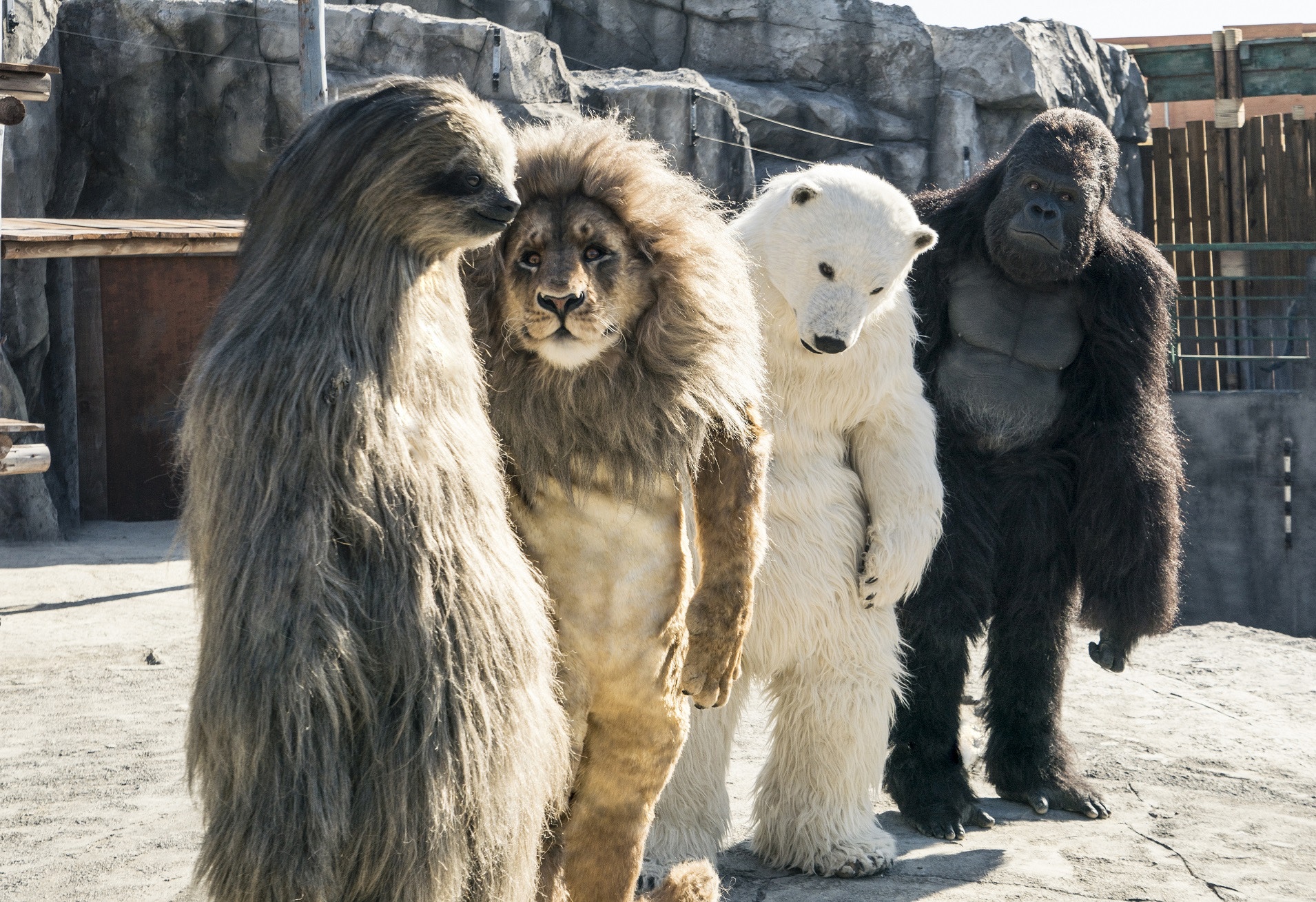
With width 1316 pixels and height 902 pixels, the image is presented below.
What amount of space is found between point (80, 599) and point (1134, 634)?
521 cm

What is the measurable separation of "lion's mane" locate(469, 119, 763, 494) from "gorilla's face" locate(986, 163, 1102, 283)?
1.63m

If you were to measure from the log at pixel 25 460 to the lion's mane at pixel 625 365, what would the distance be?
14.4ft

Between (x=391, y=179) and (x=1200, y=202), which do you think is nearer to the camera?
(x=391, y=179)

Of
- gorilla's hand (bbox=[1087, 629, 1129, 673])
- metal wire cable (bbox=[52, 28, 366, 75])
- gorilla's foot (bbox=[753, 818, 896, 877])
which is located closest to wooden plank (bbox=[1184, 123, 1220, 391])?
metal wire cable (bbox=[52, 28, 366, 75])

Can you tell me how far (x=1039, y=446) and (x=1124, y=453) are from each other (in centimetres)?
22

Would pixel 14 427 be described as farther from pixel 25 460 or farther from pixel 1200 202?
pixel 1200 202

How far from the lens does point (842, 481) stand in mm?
2943

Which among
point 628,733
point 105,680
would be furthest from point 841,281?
point 105,680

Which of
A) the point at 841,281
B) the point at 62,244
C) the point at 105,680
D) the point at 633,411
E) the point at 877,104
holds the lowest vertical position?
the point at 105,680

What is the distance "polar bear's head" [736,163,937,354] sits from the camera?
274 cm

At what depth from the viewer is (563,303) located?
1807 mm

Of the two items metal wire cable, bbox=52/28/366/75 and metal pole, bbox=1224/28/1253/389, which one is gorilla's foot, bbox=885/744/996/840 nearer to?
metal wire cable, bbox=52/28/366/75

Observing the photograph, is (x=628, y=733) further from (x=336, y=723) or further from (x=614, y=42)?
(x=614, y=42)

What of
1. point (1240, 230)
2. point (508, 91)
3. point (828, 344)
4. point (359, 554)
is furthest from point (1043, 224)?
point (1240, 230)
